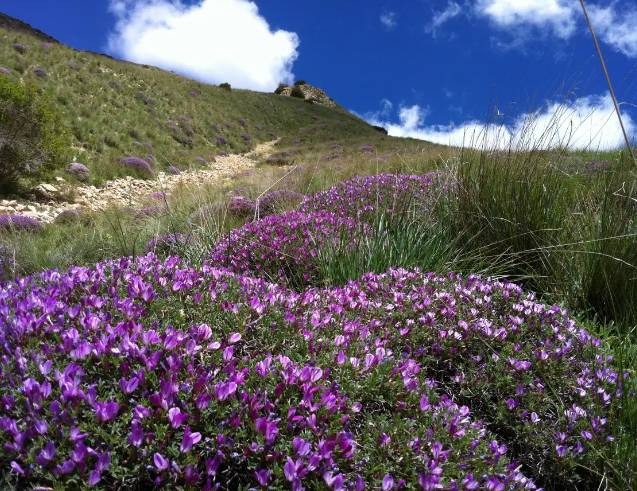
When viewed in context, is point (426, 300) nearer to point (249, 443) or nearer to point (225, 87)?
point (249, 443)

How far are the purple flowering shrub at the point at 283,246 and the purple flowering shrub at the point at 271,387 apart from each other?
1265 millimetres

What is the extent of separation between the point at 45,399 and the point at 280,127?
4459 centimetres

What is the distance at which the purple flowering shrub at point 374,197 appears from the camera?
5.40m

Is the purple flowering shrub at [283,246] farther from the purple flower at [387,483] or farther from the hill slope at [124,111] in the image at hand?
the hill slope at [124,111]

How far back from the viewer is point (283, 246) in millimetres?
4289

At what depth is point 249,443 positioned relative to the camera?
1.55 m

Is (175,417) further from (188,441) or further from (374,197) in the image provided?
(374,197)

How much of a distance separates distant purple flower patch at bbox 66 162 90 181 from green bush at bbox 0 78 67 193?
1556 millimetres

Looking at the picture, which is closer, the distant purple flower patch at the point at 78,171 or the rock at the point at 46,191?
the rock at the point at 46,191

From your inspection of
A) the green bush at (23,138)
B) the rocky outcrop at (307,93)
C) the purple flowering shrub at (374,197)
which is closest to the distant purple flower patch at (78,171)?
the green bush at (23,138)

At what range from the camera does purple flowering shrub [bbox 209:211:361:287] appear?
4.14 metres

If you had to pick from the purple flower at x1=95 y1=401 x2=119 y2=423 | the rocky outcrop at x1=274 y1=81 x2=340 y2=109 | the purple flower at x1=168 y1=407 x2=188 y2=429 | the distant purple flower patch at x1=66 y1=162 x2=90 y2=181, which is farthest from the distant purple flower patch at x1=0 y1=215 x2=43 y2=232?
the rocky outcrop at x1=274 y1=81 x2=340 y2=109

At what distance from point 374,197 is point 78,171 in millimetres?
12086

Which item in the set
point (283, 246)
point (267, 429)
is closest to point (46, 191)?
point (283, 246)
